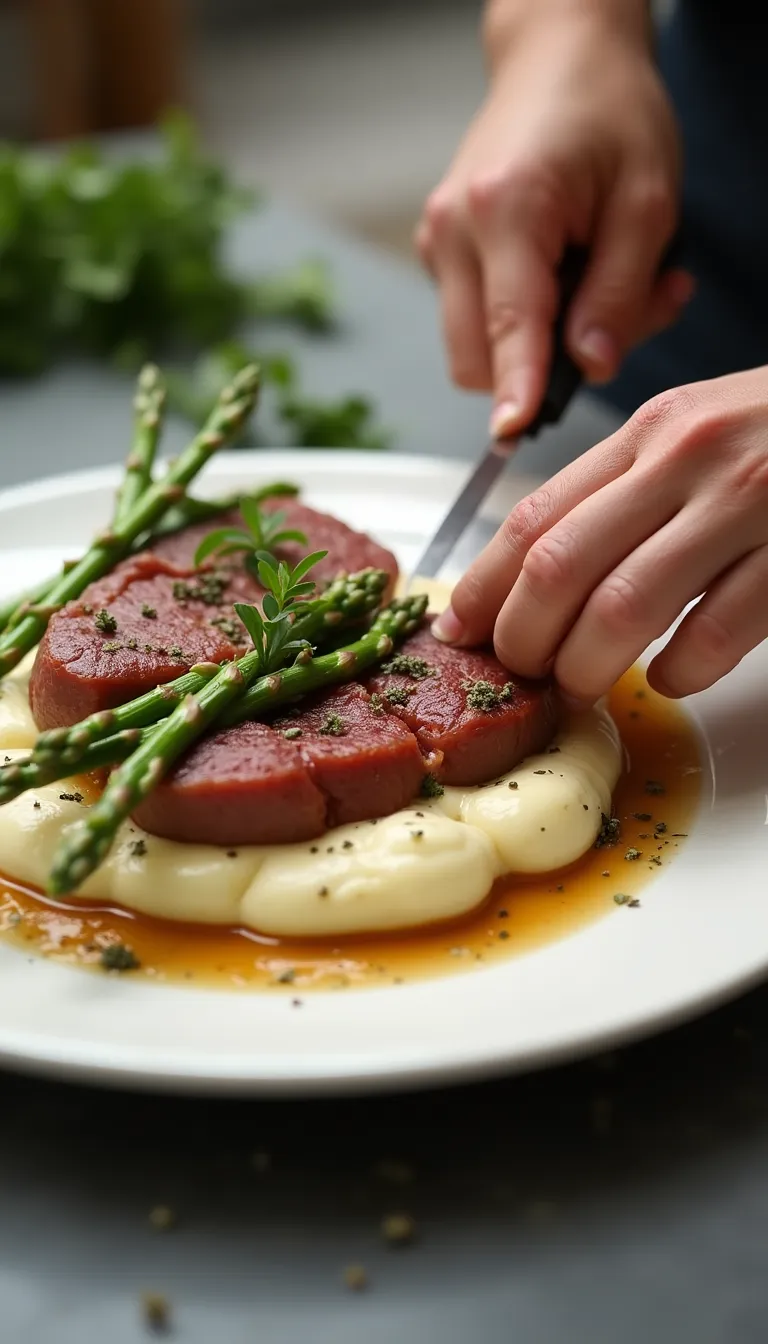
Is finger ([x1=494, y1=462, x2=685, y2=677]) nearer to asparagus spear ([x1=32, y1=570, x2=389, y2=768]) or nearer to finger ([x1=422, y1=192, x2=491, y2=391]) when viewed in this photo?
asparagus spear ([x1=32, y1=570, x2=389, y2=768])

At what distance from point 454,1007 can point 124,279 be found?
364 cm

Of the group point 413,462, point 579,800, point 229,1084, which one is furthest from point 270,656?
point 413,462

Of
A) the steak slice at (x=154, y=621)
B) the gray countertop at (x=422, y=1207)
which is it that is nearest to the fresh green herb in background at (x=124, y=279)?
the steak slice at (x=154, y=621)

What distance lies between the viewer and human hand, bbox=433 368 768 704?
245cm

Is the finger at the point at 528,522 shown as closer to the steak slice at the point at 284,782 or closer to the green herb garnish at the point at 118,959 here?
the steak slice at the point at 284,782

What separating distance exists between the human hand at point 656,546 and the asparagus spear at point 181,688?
415 mm

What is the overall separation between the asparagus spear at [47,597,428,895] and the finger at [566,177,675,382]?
1.05 m

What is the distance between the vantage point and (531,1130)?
6.74ft

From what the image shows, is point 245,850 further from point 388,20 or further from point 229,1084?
point 388,20

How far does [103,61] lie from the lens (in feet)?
35.0

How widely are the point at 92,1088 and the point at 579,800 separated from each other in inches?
42.0

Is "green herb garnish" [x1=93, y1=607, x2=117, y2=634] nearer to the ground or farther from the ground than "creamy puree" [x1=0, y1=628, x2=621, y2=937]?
farther from the ground

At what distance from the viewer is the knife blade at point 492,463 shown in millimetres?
3488

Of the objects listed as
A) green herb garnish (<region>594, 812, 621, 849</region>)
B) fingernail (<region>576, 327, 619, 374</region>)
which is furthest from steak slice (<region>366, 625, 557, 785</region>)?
fingernail (<region>576, 327, 619, 374</region>)
